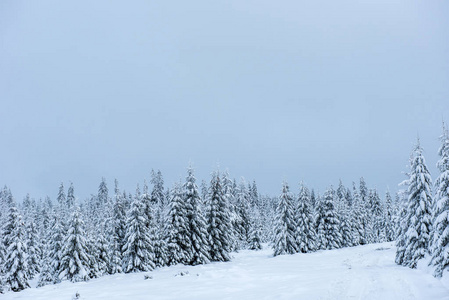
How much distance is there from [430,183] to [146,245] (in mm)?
30473

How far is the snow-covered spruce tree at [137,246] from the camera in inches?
1470

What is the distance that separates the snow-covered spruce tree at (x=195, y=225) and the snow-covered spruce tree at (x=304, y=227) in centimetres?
1713

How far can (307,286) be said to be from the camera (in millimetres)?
17641

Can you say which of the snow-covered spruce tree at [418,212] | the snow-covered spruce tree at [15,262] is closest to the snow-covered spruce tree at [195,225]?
the snow-covered spruce tree at [15,262]

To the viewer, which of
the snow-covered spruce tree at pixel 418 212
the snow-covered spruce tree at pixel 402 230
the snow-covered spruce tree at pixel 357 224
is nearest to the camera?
the snow-covered spruce tree at pixel 418 212

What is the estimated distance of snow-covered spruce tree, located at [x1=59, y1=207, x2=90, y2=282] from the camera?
34750mm

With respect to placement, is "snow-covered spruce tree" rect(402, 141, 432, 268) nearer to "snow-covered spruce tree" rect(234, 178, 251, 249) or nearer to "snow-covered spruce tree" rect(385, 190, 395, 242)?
"snow-covered spruce tree" rect(234, 178, 251, 249)

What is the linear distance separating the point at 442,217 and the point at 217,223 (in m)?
27.7

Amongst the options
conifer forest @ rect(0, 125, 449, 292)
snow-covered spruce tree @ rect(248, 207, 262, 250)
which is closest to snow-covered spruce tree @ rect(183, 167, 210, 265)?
conifer forest @ rect(0, 125, 449, 292)

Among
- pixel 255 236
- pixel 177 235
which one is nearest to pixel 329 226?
pixel 255 236

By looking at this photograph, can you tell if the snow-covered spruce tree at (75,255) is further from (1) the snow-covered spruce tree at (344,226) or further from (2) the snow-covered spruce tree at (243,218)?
(1) the snow-covered spruce tree at (344,226)

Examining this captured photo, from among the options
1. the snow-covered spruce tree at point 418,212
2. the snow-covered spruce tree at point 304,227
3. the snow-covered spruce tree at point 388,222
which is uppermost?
the snow-covered spruce tree at point 418,212

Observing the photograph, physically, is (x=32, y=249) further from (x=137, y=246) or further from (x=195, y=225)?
(x=195, y=225)

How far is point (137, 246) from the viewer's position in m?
38.0
